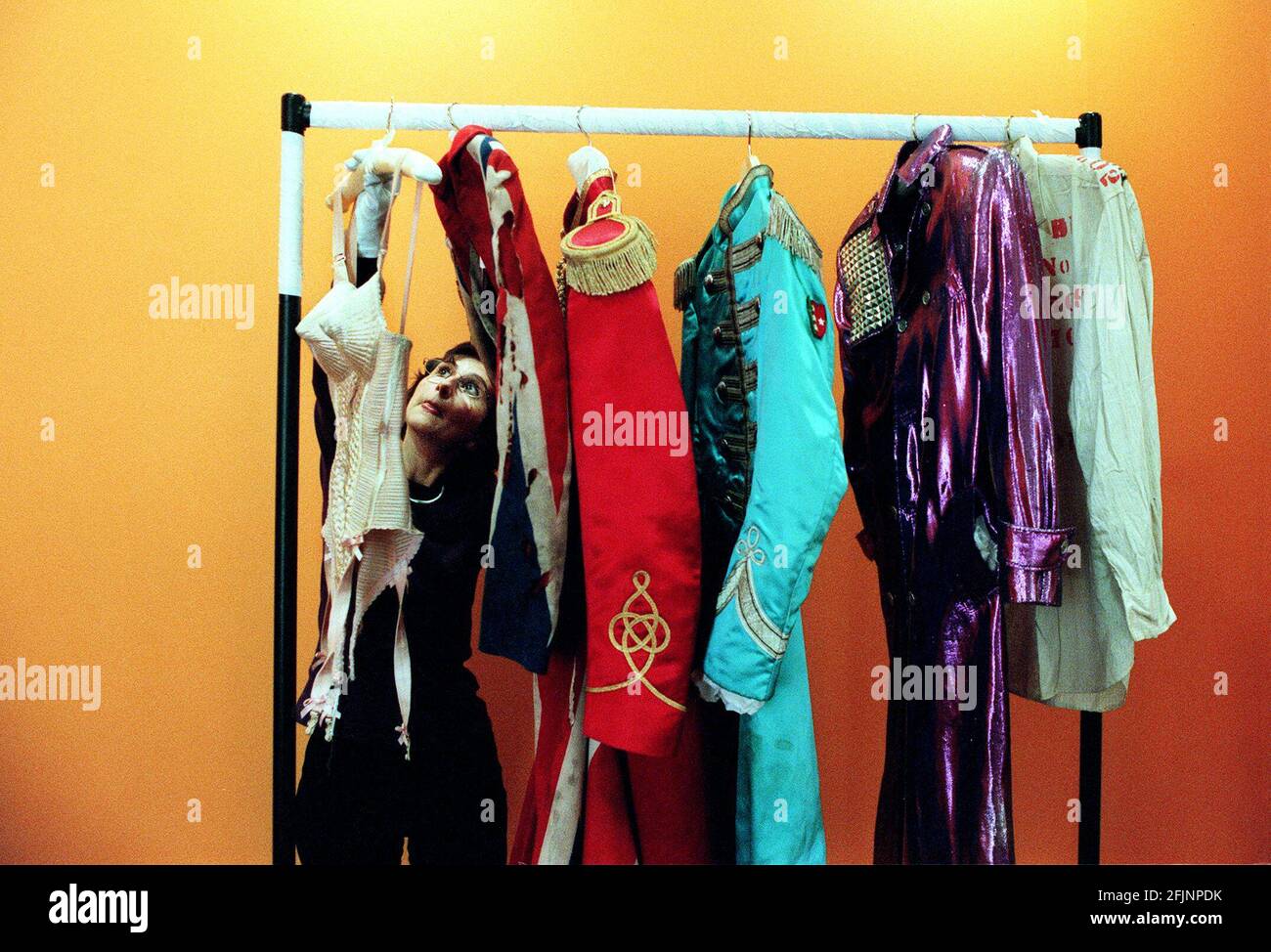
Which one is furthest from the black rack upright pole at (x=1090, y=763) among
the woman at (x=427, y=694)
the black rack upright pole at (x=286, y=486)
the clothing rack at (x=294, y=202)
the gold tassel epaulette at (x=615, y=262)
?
the black rack upright pole at (x=286, y=486)

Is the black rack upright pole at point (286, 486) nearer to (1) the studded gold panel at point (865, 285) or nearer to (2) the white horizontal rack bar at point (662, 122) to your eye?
(2) the white horizontal rack bar at point (662, 122)

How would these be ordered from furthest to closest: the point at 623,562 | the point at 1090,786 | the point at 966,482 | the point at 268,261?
the point at 268,261 → the point at 1090,786 → the point at 966,482 → the point at 623,562

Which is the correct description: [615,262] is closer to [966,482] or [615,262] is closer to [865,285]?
[865,285]

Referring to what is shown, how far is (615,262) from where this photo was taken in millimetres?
1199

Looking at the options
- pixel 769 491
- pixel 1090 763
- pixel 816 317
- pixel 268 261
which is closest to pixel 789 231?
pixel 816 317

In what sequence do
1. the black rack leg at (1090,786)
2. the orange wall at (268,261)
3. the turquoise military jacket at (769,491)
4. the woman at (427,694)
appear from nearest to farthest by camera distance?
the turquoise military jacket at (769,491) < the woman at (427,694) < the black rack leg at (1090,786) < the orange wall at (268,261)

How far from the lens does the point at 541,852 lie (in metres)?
1.27

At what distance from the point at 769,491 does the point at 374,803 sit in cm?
82

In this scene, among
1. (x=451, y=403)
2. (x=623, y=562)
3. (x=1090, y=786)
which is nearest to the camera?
(x=623, y=562)

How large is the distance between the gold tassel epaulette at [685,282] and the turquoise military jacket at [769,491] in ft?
0.38

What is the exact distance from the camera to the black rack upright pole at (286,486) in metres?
1.40

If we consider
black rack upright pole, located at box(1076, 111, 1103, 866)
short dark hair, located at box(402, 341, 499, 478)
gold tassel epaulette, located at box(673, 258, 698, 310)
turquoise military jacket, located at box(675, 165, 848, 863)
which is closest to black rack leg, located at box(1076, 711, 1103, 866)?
black rack upright pole, located at box(1076, 111, 1103, 866)
